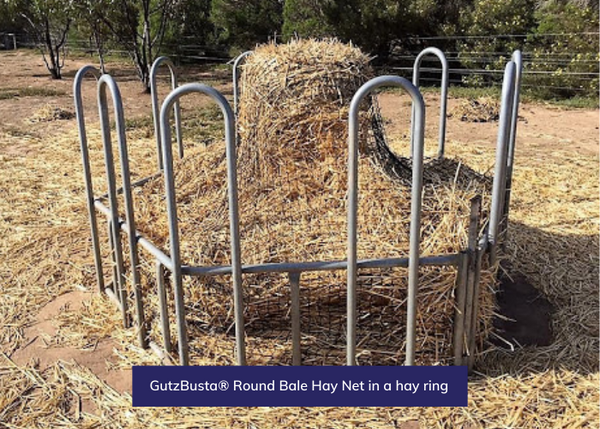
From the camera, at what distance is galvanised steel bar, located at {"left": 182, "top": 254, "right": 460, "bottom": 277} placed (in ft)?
8.78

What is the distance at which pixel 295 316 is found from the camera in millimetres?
2791

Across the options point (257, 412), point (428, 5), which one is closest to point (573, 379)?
point (257, 412)

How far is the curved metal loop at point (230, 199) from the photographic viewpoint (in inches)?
96.9

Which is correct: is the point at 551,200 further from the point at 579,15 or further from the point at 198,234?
the point at 579,15

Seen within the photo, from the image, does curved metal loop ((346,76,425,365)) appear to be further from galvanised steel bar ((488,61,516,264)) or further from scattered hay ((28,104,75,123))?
scattered hay ((28,104,75,123))

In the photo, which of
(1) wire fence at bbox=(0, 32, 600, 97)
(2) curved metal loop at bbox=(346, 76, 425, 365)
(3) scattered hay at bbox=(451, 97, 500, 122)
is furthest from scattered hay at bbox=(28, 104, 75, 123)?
(2) curved metal loop at bbox=(346, 76, 425, 365)

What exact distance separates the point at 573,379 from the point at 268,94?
2.28 metres

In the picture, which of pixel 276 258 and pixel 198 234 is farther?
pixel 198 234

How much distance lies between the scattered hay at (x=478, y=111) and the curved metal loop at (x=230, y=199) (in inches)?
305

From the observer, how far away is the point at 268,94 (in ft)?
11.5

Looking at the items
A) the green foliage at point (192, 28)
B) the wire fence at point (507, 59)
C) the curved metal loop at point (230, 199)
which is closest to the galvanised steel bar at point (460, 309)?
the curved metal loop at point (230, 199)

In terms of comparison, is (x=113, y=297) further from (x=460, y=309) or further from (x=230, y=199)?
(x=460, y=309)

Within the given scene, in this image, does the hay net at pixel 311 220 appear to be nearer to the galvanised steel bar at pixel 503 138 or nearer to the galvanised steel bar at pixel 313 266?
the galvanised steel bar at pixel 313 266

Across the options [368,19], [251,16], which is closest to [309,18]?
[368,19]
